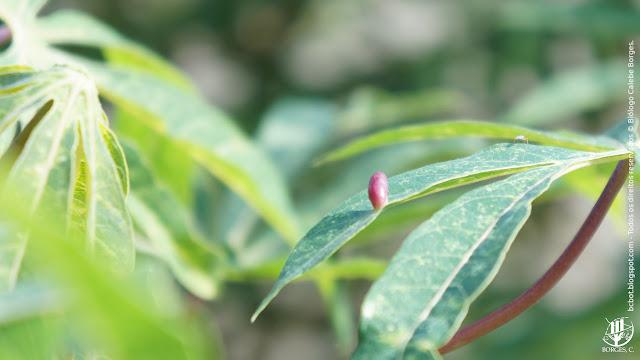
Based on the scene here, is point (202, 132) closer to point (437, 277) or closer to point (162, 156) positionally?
point (162, 156)

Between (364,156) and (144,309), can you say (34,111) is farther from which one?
(364,156)

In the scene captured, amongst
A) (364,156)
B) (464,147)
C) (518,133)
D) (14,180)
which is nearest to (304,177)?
(364,156)

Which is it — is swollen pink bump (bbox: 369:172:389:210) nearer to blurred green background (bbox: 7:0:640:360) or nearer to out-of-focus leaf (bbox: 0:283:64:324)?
out-of-focus leaf (bbox: 0:283:64:324)

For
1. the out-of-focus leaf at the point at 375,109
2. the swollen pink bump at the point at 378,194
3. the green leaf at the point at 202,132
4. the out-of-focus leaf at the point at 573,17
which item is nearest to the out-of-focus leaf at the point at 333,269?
the green leaf at the point at 202,132

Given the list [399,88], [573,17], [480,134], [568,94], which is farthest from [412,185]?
[399,88]

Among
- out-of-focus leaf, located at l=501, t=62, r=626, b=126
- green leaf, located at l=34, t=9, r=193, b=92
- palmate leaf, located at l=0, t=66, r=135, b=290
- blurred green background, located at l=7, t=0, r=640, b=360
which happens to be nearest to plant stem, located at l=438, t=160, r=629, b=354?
palmate leaf, located at l=0, t=66, r=135, b=290
